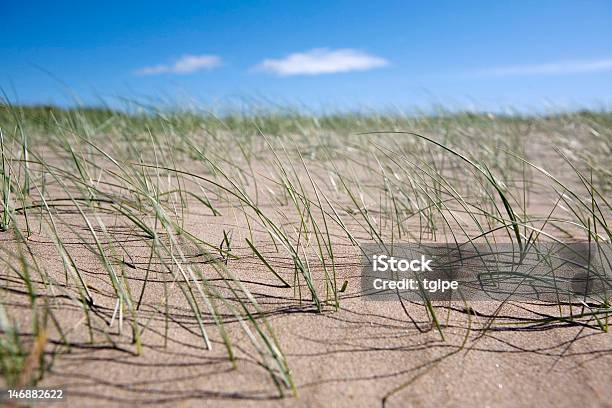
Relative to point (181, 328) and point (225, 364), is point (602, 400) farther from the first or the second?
point (181, 328)

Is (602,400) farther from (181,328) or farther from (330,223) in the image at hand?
(330,223)

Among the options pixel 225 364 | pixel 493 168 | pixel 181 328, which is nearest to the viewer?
pixel 225 364

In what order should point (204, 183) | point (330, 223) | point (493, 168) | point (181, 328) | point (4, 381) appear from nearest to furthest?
point (4, 381) → point (181, 328) → point (330, 223) → point (204, 183) → point (493, 168)

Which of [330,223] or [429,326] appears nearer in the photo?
[429,326]

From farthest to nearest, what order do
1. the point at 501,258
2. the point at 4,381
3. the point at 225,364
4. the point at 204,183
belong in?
the point at 204,183, the point at 501,258, the point at 225,364, the point at 4,381

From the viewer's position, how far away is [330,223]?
2021 millimetres

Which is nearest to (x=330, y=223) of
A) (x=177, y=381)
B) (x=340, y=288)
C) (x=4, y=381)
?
(x=340, y=288)

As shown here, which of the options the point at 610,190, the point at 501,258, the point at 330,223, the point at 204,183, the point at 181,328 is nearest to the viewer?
the point at 181,328

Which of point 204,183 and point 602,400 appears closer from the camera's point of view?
point 602,400

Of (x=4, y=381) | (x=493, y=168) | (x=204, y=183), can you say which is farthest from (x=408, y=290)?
(x=493, y=168)

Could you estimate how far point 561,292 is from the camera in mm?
1426

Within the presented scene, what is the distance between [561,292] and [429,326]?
50cm

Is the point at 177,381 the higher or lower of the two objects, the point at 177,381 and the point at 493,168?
the lower

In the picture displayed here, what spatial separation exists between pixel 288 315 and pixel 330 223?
85 centimetres
